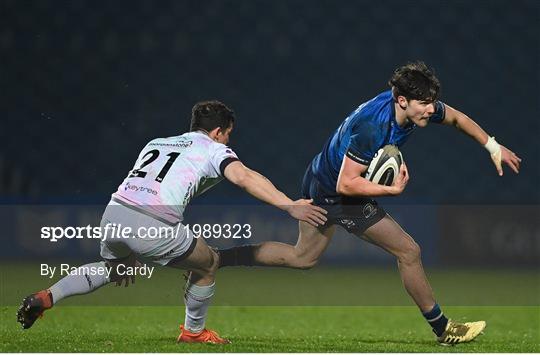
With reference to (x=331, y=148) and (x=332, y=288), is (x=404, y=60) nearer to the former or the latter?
(x=332, y=288)

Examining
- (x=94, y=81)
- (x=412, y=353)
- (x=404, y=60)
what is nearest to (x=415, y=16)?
(x=404, y=60)

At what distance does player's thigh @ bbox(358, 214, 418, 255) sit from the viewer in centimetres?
698

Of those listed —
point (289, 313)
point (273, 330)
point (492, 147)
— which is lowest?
point (289, 313)

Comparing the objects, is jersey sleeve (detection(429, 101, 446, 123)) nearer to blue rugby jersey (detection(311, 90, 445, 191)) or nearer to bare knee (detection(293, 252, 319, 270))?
blue rugby jersey (detection(311, 90, 445, 191))

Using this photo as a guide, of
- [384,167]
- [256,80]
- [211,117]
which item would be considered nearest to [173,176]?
[211,117]

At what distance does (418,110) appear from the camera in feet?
21.8

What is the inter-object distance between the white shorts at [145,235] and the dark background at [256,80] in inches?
241

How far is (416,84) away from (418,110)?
0.53 ft

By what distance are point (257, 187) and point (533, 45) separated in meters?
9.19

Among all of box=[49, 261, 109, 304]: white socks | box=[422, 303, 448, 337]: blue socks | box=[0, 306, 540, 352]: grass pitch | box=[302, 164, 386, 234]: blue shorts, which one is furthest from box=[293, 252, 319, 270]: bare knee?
box=[49, 261, 109, 304]: white socks

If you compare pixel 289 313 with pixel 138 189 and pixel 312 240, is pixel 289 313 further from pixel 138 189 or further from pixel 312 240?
pixel 138 189

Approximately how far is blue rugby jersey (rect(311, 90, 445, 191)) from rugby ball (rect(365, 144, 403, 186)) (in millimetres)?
45

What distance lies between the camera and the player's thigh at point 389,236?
6.98 meters

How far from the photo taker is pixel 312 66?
46.4ft
